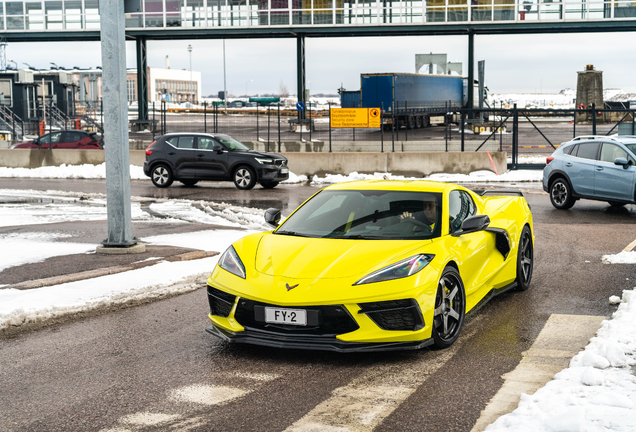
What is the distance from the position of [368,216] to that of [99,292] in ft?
10.2

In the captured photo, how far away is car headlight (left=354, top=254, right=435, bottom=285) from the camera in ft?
17.3

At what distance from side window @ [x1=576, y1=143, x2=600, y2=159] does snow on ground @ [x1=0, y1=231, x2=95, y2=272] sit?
10589mm

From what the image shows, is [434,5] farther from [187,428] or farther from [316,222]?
[187,428]

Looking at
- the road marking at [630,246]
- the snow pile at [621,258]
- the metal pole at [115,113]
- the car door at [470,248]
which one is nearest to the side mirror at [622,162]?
the road marking at [630,246]

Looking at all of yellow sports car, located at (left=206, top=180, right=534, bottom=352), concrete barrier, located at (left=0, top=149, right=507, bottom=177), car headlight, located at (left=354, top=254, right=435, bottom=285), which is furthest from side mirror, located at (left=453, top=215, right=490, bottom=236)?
concrete barrier, located at (left=0, top=149, right=507, bottom=177)

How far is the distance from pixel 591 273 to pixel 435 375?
14.9 ft

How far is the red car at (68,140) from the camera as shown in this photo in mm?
30500

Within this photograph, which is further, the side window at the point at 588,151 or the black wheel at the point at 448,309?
the side window at the point at 588,151

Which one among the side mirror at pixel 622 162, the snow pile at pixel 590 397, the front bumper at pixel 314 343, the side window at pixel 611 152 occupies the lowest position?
the snow pile at pixel 590 397

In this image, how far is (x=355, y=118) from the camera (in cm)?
2845

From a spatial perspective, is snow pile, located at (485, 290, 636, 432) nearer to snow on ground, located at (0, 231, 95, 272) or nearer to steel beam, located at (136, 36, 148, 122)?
snow on ground, located at (0, 231, 95, 272)

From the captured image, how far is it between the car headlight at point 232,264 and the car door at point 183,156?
1663 cm

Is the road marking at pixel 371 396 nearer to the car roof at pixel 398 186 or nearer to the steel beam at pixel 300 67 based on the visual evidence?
the car roof at pixel 398 186

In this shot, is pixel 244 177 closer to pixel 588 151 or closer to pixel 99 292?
pixel 588 151
